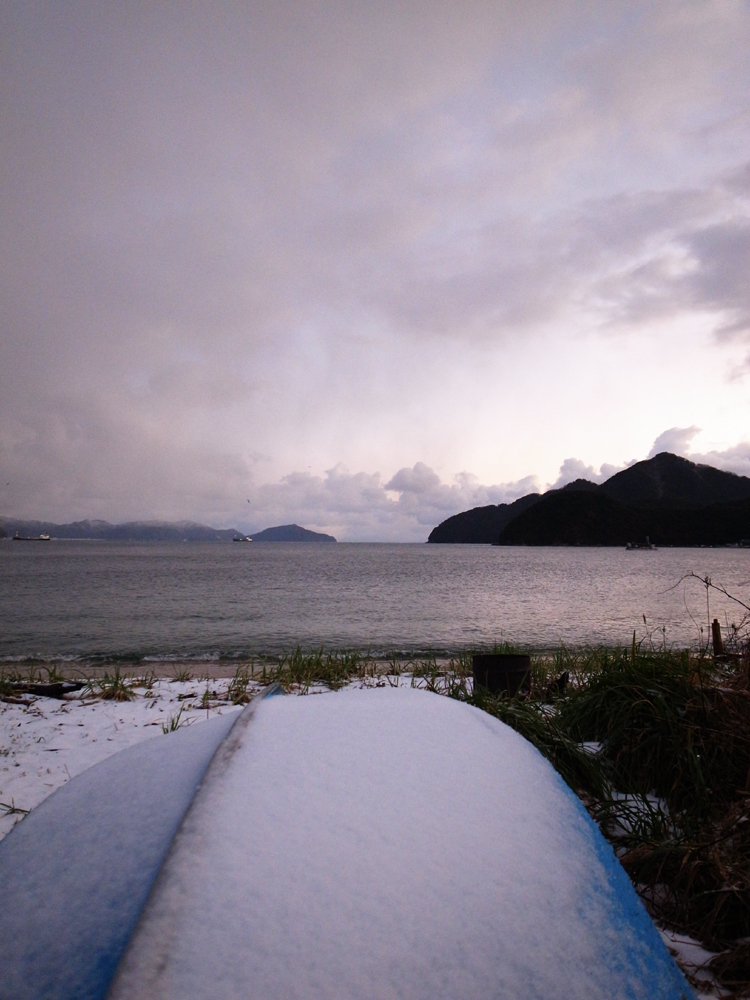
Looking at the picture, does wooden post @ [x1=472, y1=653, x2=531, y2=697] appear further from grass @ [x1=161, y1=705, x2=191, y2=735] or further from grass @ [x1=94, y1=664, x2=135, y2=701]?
grass @ [x1=94, y1=664, x2=135, y2=701]

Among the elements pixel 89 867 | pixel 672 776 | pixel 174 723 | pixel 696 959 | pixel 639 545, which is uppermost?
pixel 639 545

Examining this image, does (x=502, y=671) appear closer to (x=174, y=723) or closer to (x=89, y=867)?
(x=174, y=723)

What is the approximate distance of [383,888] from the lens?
52.3 inches

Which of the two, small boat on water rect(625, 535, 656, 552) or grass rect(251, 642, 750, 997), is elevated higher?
small boat on water rect(625, 535, 656, 552)

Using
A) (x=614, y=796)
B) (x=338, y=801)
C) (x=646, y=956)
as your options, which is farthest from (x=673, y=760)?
(x=338, y=801)

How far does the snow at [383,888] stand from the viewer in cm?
117

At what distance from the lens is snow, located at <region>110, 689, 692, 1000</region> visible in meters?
1.17

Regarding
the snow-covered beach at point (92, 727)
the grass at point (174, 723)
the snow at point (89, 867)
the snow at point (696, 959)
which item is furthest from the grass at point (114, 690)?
the snow at point (696, 959)

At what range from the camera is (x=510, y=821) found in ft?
5.36

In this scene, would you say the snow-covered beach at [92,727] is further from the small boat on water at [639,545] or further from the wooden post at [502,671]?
the small boat on water at [639,545]

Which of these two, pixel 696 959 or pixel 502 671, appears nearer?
pixel 696 959

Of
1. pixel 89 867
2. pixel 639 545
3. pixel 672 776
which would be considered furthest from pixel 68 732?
pixel 639 545

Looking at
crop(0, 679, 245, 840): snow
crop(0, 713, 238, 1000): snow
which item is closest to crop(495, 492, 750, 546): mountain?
crop(0, 679, 245, 840): snow

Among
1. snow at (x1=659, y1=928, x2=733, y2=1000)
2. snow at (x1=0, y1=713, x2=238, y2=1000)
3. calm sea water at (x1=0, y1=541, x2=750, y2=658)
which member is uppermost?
snow at (x1=0, y1=713, x2=238, y2=1000)
